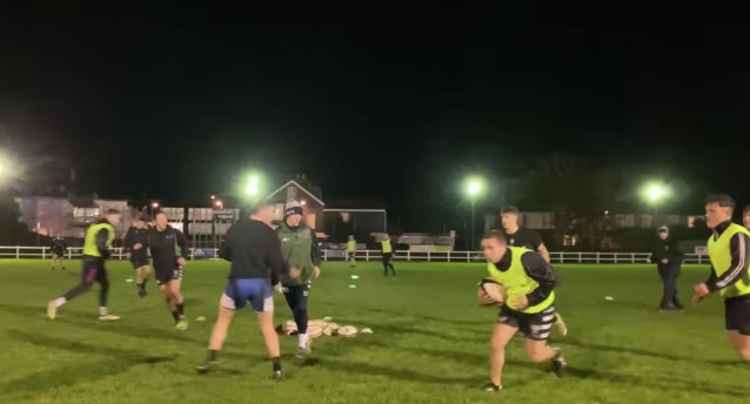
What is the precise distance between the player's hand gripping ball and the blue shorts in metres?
2.69

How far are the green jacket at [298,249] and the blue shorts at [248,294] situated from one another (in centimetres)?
129

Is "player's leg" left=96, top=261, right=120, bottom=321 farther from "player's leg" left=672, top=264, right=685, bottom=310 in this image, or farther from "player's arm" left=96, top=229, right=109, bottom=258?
"player's leg" left=672, top=264, right=685, bottom=310

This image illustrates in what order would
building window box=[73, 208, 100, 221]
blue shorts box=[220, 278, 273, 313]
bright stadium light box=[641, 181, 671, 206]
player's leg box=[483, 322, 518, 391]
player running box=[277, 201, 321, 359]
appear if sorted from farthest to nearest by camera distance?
building window box=[73, 208, 100, 221]
bright stadium light box=[641, 181, 671, 206]
player running box=[277, 201, 321, 359]
blue shorts box=[220, 278, 273, 313]
player's leg box=[483, 322, 518, 391]

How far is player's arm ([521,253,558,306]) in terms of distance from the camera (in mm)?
7328

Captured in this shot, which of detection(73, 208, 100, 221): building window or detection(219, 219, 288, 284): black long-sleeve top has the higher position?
detection(73, 208, 100, 221): building window

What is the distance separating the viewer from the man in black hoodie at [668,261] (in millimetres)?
16859

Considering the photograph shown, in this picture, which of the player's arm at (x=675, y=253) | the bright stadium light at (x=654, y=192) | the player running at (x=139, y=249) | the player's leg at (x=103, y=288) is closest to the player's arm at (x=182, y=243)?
the player's leg at (x=103, y=288)

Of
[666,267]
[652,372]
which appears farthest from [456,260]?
[652,372]

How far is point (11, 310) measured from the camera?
14930 millimetres

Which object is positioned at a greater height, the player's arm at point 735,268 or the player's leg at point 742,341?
the player's arm at point 735,268

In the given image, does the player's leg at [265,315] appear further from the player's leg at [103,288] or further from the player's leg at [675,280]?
the player's leg at [675,280]

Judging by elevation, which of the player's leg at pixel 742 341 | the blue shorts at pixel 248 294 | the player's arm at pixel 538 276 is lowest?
the player's leg at pixel 742 341

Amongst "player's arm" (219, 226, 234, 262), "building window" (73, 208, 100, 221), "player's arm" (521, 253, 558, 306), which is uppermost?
"building window" (73, 208, 100, 221)

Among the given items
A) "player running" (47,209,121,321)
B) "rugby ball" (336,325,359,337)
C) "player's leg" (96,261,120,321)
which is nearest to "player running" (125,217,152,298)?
"player's leg" (96,261,120,321)
